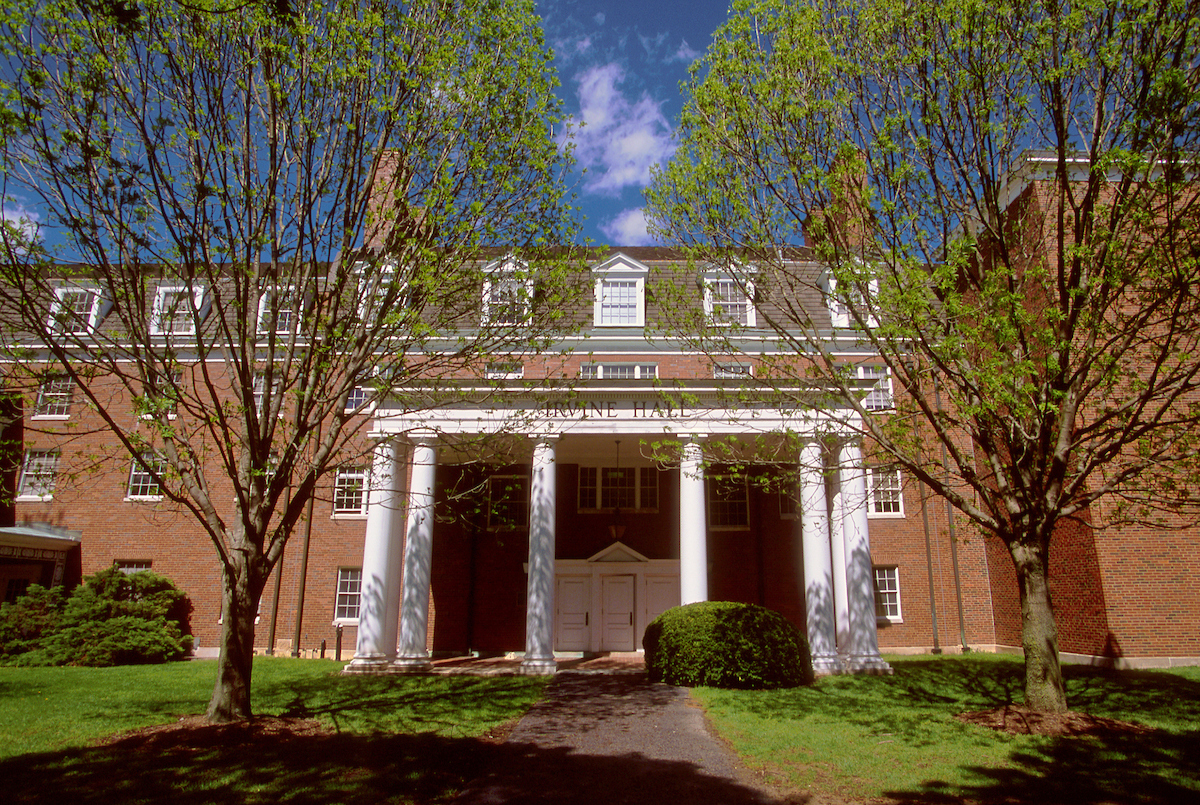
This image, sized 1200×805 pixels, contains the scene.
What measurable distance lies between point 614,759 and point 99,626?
15.4 m


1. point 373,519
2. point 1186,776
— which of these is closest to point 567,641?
point 373,519

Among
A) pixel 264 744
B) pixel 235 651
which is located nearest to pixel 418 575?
pixel 235 651

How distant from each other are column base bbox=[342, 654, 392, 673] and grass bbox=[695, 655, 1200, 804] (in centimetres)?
669

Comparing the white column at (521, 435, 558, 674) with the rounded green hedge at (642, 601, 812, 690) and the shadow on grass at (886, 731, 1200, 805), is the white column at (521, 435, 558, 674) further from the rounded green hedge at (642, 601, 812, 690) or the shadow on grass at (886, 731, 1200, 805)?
the shadow on grass at (886, 731, 1200, 805)

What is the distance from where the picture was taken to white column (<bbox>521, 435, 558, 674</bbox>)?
15375mm

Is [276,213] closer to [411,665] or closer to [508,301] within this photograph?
[508,301]

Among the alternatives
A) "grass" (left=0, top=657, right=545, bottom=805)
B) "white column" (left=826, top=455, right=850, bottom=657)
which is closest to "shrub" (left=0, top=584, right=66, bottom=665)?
"grass" (left=0, top=657, right=545, bottom=805)

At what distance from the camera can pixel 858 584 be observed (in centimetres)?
1558

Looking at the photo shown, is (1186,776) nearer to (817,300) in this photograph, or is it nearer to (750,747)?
(750,747)

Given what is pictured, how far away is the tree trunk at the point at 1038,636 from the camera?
926 centimetres

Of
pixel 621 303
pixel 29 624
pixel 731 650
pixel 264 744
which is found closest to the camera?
pixel 264 744

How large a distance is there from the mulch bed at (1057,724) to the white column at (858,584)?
18.5 ft

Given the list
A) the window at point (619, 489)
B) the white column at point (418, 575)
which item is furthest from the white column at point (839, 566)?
the white column at point (418, 575)

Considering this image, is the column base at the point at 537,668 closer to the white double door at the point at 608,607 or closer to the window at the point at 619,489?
the white double door at the point at 608,607
